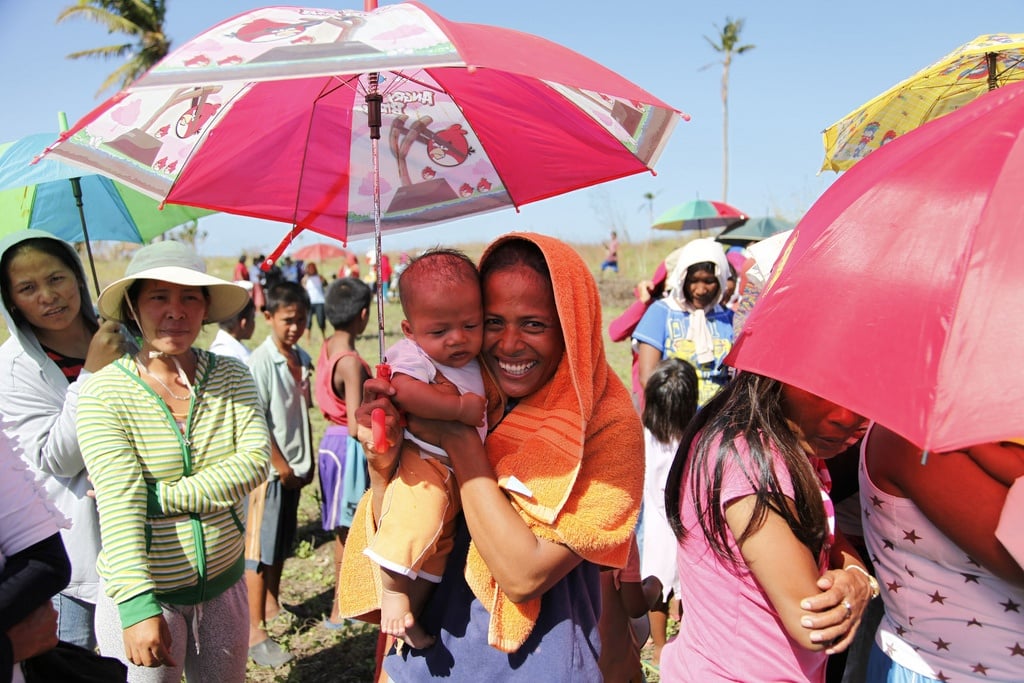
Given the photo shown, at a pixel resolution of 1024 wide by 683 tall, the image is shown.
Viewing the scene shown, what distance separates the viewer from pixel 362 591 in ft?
6.19

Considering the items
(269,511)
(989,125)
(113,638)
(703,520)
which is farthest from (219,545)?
(989,125)

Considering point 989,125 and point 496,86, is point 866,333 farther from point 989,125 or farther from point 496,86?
point 496,86

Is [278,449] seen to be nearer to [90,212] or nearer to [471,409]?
[90,212]

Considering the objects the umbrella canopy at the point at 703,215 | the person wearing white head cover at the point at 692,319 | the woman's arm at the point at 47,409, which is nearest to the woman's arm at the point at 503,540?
the woman's arm at the point at 47,409

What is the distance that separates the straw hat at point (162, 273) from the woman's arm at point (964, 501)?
2236 mm

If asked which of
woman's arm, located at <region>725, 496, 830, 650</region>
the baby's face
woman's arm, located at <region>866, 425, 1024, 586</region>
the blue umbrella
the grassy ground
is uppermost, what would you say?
the blue umbrella

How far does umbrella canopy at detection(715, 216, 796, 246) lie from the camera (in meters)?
11.5

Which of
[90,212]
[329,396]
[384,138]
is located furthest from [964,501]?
[90,212]

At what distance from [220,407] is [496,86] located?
1.46 meters

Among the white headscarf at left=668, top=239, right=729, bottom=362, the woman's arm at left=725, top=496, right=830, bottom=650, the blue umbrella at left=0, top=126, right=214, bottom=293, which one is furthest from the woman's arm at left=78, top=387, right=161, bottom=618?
the white headscarf at left=668, top=239, right=729, bottom=362

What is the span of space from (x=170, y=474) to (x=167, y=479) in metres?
0.02

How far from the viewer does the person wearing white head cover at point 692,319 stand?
5.07m

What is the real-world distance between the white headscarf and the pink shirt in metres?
3.35

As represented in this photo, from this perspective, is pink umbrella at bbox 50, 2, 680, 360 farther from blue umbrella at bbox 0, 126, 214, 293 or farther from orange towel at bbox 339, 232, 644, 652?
blue umbrella at bbox 0, 126, 214, 293
